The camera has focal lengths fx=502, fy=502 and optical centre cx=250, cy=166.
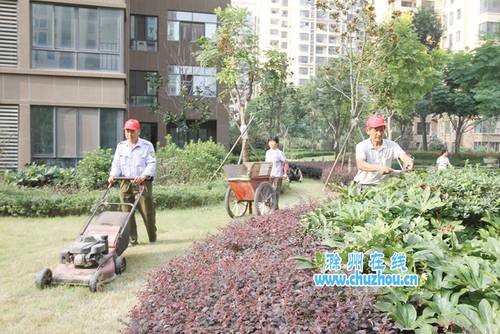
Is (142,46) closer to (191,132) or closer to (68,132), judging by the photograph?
(191,132)

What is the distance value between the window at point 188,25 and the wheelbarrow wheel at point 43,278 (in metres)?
21.7

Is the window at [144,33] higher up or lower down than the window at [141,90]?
higher up

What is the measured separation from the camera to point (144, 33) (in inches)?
995

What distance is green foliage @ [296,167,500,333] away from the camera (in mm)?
2365

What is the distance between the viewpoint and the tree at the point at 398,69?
1484 centimetres

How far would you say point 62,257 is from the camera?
16.4 ft

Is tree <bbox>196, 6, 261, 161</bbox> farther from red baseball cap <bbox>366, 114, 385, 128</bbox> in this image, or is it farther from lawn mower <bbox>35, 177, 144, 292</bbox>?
red baseball cap <bbox>366, 114, 385, 128</bbox>

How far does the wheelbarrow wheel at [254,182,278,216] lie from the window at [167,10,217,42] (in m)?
17.7

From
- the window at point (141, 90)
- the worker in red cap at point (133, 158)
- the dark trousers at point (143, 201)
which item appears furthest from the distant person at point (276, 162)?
the window at point (141, 90)

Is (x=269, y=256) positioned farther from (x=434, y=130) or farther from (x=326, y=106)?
(x=434, y=130)

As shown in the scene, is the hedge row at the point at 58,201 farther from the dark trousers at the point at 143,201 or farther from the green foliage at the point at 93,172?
the dark trousers at the point at 143,201

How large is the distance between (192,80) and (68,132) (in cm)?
1206

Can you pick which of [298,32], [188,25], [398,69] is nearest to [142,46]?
[188,25]

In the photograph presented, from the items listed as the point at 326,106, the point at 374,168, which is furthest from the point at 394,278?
the point at 326,106
